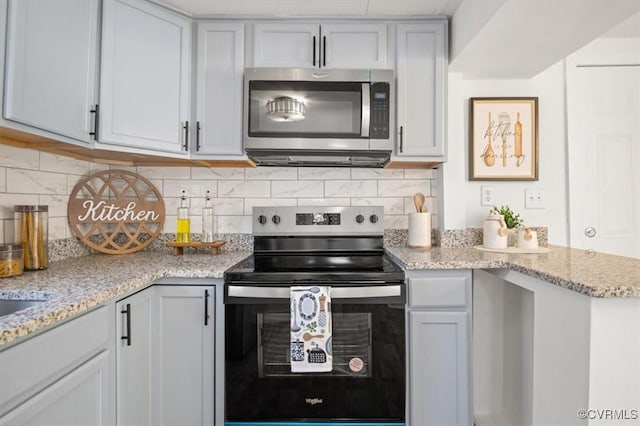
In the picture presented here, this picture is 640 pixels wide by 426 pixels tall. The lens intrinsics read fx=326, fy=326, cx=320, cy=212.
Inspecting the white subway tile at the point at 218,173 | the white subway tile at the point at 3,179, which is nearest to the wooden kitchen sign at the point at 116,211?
the white subway tile at the point at 218,173

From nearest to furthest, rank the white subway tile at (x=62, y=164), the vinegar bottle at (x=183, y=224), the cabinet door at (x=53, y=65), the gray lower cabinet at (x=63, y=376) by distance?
the gray lower cabinet at (x=63, y=376), the cabinet door at (x=53, y=65), the white subway tile at (x=62, y=164), the vinegar bottle at (x=183, y=224)

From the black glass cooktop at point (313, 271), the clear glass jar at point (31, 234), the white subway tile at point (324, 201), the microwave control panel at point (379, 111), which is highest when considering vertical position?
the microwave control panel at point (379, 111)

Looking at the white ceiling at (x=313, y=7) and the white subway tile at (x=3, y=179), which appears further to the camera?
the white ceiling at (x=313, y=7)

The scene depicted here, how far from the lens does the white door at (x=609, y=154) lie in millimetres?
2025

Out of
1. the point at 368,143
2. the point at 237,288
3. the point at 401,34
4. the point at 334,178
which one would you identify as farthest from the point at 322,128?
the point at 237,288

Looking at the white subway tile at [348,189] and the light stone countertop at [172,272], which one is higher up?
the white subway tile at [348,189]

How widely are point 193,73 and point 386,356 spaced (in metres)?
1.74

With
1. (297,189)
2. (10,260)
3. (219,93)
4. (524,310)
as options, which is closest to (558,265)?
(524,310)

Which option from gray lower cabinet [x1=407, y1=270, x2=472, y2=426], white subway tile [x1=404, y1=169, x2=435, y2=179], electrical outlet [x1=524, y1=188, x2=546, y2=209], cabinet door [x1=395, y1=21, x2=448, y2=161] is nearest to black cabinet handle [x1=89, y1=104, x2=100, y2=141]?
cabinet door [x1=395, y1=21, x2=448, y2=161]

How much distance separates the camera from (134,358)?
1267 millimetres

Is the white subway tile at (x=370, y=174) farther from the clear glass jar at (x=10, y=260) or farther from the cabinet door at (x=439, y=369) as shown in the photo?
the clear glass jar at (x=10, y=260)

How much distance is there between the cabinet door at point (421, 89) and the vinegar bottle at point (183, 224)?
128cm

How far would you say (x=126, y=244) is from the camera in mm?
1894

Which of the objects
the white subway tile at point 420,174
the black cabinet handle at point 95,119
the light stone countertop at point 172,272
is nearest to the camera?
the light stone countertop at point 172,272
